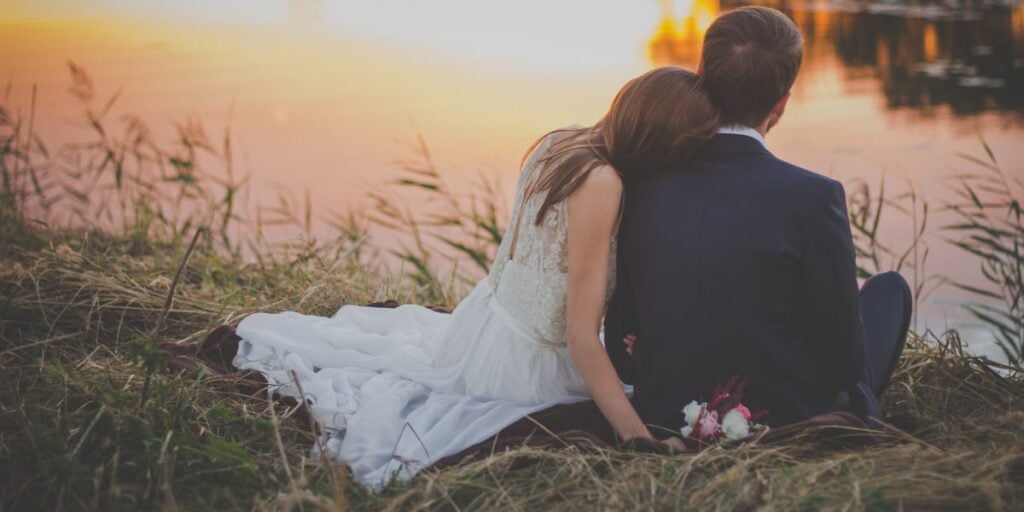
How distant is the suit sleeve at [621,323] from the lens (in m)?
2.69

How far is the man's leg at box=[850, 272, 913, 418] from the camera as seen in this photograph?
9.23ft

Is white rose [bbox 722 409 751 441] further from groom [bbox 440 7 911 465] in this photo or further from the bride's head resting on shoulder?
the bride's head resting on shoulder

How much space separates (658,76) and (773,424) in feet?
2.85

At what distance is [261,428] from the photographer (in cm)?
261

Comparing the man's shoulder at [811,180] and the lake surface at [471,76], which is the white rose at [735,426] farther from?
the lake surface at [471,76]

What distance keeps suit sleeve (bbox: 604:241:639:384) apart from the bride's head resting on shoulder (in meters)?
0.23

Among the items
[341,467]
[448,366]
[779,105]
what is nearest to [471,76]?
[448,366]

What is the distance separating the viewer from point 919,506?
2.05m

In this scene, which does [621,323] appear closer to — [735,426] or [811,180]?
[735,426]

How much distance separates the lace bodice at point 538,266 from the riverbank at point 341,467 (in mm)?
390

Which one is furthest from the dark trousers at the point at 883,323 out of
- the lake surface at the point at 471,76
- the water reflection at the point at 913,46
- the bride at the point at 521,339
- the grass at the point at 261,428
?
the water reflection at the point at 913,46

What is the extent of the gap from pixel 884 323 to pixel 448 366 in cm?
117

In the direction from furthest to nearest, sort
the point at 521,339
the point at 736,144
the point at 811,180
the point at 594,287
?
the point at 521,339 → the point at 594,287 → the point at 736,144 → the point at 811,180

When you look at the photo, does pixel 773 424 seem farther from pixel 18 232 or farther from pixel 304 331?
pixel 18 232
